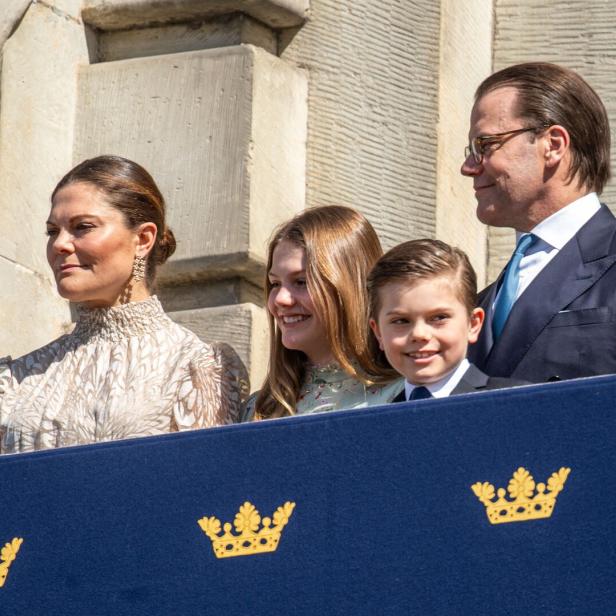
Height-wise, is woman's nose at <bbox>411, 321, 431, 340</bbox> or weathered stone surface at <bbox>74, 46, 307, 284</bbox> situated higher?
weathered stone surface at <bbox>74, 46, 307, 284</bbox>

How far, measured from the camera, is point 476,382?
2709mm

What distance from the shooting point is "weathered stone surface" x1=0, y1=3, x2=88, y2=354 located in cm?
404

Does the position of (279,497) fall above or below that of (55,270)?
below

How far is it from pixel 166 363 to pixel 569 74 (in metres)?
0.89

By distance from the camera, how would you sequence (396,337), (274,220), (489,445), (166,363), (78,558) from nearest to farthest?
(489,445) → (78,558) → (396,337) → (166,363) → (274,220)

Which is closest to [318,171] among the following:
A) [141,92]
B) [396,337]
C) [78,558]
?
[141,92]

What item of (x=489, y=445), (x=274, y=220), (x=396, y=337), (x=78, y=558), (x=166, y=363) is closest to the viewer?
(x=489, y=445)

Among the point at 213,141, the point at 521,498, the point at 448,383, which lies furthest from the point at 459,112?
the point at 521,498

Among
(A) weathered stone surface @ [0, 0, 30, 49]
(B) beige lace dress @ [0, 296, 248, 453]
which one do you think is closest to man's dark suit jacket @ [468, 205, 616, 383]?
(B) beige lace dress @ [0, 296, 248, 453]

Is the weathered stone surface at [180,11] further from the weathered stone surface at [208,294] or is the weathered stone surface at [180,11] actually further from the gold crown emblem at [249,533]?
the gold crown emblem at [249,533]

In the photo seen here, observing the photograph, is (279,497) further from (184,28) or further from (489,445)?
(184,28)

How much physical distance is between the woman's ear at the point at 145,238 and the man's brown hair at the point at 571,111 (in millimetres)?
722

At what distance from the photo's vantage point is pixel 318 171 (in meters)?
4.07

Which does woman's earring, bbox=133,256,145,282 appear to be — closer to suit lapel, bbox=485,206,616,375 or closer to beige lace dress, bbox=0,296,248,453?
beige lace dress, bbox=0,296,248,453
